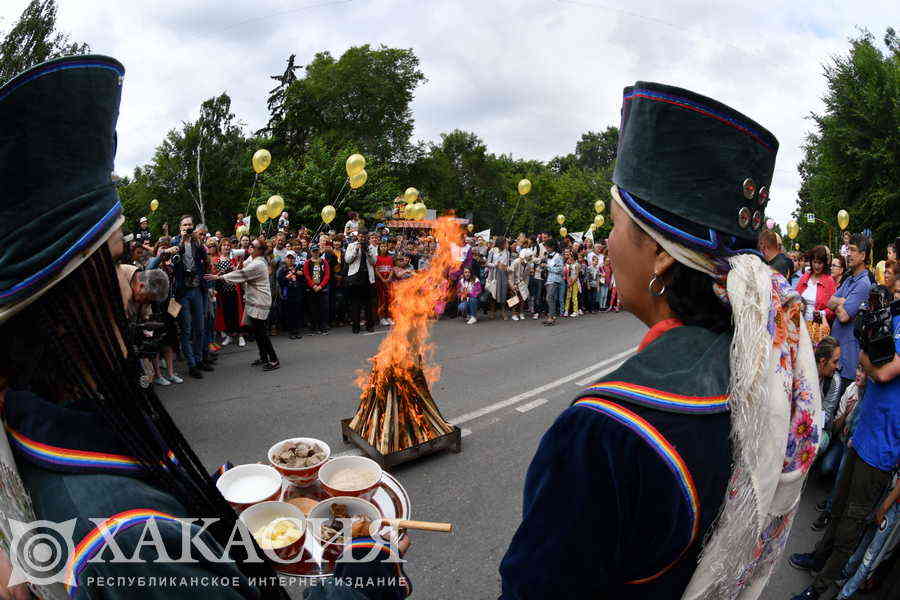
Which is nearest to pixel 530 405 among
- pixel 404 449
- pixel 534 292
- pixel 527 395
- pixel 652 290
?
pixel 527 395

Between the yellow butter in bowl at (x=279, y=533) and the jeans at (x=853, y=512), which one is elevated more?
the yellow butter in bowl at (x=279, y=533)

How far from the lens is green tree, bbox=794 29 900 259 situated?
81.9ft

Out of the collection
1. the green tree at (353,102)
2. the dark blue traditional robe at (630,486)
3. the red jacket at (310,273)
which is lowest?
the dark blue traditional robe at (630,486)

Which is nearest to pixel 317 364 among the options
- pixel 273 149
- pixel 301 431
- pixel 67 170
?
pixel 301 431

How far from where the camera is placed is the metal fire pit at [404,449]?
181 inches

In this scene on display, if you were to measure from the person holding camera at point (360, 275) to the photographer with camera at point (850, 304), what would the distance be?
333 inches

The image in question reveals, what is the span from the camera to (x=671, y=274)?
4.37 feet

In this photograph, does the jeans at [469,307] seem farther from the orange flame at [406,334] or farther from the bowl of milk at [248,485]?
the bowl of milk at [248,485]

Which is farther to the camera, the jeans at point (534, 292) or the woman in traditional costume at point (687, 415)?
the jeans at point (534, 292)

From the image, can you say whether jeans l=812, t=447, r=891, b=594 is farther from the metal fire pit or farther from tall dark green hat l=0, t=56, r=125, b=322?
tall dark green hat l=0, t=56, r=125, b=322

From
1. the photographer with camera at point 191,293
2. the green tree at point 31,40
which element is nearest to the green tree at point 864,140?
the photographer with camera at point 191,293

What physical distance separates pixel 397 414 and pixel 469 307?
29.7 feet

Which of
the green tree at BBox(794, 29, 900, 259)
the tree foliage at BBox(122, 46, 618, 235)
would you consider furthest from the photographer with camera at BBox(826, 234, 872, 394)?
the tree foliage at BBox(122, 46, 618, 235)

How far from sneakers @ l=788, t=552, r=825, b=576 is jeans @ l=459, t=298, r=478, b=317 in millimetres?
10208
